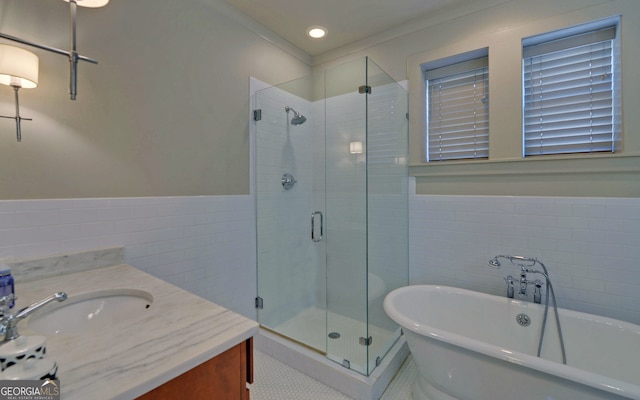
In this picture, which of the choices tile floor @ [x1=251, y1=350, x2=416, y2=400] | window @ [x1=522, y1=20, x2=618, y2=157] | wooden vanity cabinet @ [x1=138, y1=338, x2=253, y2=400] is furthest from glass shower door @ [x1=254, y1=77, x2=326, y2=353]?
window @ [x1=522, y1=20, x2=618, y2=157]

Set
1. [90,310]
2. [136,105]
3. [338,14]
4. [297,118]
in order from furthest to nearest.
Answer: [297,118] < [338,14] < [136,105] < [90,310]

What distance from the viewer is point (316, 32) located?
2527 millimetres

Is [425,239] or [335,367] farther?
[425,239]

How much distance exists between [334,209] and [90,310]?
5.63 feet

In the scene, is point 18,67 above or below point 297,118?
below

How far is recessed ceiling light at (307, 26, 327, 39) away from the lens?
2.47m

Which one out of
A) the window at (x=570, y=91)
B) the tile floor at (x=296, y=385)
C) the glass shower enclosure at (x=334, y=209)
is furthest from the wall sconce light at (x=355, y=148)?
the tile floor at (x=296, y=385)

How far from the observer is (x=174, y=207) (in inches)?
73.3

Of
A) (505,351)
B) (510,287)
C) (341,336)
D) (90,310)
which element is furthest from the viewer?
(341,336)

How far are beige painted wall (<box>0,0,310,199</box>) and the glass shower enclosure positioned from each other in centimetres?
37

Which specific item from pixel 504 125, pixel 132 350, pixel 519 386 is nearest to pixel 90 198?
pixel 132 350

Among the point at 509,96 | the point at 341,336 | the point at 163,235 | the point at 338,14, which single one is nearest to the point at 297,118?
the point at 338,14

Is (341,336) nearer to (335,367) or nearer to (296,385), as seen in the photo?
(335,367)

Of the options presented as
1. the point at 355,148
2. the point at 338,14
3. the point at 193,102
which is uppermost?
the point at 338,14
